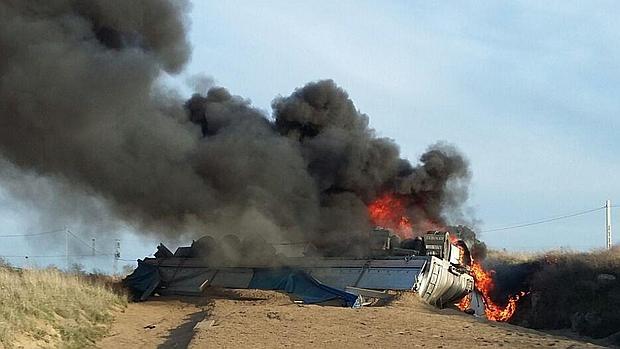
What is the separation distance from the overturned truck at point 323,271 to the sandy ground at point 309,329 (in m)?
0.93

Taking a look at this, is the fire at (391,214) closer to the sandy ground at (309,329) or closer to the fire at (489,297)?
the fire at (489,297)

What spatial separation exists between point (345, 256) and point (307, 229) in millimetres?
4128

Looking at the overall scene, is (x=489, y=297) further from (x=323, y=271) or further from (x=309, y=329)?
(x=309, y=329)

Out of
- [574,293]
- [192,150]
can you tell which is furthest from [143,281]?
[574,293]

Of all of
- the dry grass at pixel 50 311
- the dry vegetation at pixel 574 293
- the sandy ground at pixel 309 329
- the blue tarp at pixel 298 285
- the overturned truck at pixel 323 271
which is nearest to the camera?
the sandy ground at pixel 309 329

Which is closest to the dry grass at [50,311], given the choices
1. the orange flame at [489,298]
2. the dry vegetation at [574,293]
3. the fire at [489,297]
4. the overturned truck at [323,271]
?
the overturned truck at [323,271]

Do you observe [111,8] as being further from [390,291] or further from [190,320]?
[390,291]

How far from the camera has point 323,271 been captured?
20625mm

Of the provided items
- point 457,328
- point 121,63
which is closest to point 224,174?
point 121,63

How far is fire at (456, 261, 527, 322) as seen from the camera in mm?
25406

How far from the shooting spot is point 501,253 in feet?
154

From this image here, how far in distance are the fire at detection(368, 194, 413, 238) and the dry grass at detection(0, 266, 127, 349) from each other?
1128 cm

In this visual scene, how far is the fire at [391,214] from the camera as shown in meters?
28.2

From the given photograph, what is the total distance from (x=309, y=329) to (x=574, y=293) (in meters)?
13.6
